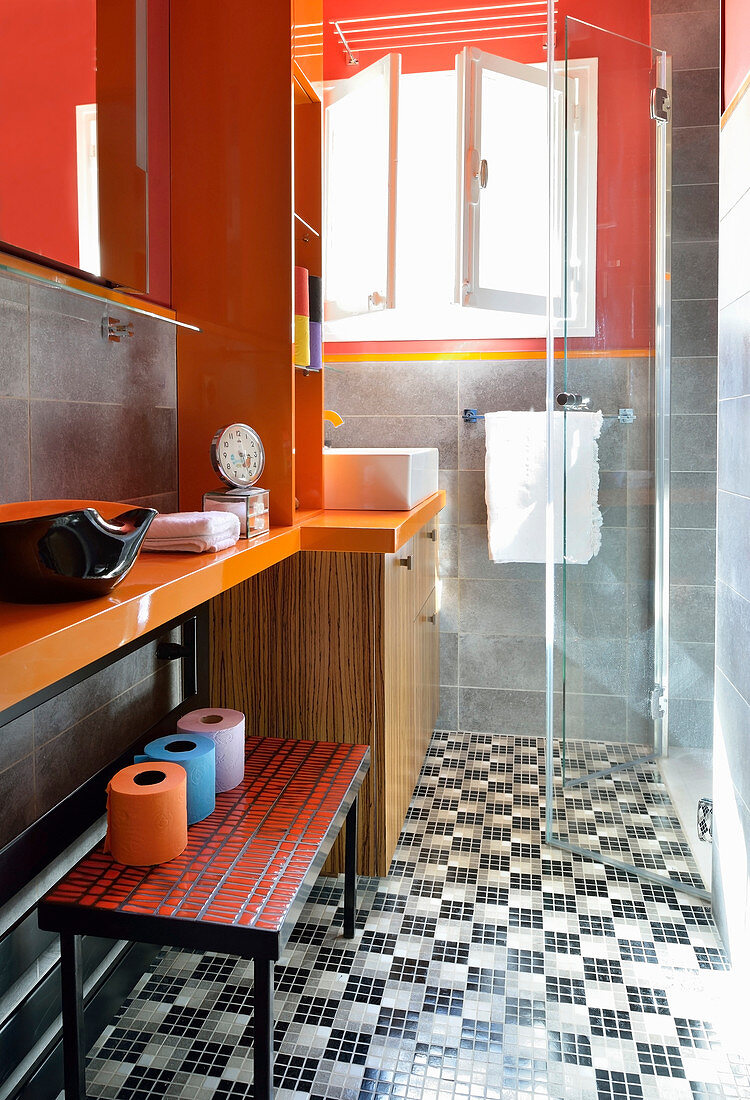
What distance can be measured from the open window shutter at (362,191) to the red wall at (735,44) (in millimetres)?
1021

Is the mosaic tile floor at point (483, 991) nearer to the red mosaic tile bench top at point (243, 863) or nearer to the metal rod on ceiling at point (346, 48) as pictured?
the red mosaic tile bench top at point (243, 863)

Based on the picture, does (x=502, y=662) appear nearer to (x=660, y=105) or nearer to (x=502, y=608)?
(x=502, y=608)

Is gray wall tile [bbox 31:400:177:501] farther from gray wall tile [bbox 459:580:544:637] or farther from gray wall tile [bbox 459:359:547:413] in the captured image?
gray wall tile [bbox 459:580:544:637]

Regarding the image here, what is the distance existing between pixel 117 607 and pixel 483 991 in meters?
1.17

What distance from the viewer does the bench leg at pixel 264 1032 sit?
1.24 m

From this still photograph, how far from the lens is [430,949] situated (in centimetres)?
185

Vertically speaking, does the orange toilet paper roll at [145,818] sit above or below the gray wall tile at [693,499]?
below

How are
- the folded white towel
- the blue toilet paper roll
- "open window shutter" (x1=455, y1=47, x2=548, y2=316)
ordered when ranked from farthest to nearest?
1. the folded white towel
2. "open window shutter" (x1=455, y1=47, x2=548, y2=316)
3. the blue toilet paper roll

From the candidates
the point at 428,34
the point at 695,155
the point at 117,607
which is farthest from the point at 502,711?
the point at 428,34

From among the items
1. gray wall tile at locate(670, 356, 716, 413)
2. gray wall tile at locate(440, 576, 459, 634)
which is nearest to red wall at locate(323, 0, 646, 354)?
gray wall tile at locate(670, 356, 716, 413)

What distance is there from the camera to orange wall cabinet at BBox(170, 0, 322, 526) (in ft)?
6.18

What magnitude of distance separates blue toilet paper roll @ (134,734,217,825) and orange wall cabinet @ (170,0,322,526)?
616mm

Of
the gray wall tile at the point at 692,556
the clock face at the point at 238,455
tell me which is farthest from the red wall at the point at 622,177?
the clock face at the point at 238,455

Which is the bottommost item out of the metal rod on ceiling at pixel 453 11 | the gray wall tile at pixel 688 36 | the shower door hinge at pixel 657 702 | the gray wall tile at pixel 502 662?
the gray wall tile at pixel 502 662
